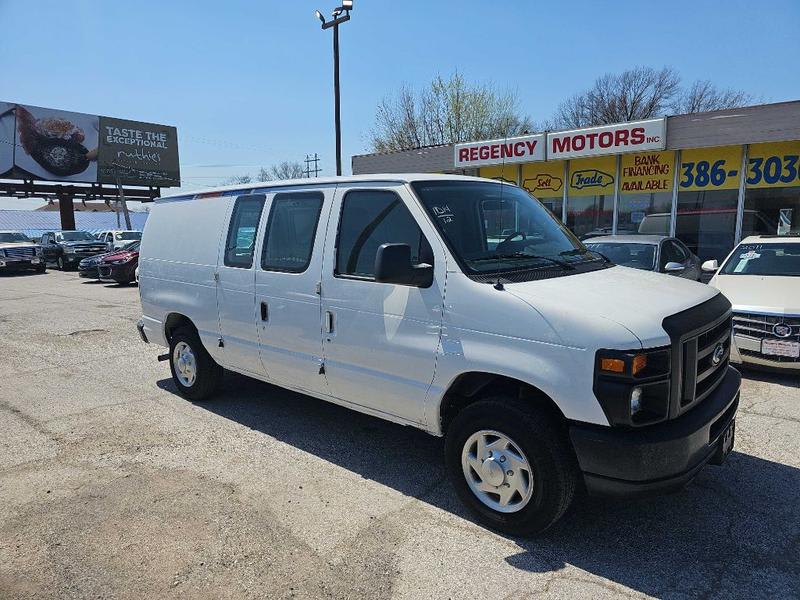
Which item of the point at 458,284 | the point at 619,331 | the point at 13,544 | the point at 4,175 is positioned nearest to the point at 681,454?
the point at 619,331

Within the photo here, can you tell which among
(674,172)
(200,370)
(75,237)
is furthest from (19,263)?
(674,172)

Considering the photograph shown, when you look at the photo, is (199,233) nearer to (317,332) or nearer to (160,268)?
(160,268)

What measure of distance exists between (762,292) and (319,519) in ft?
19.0

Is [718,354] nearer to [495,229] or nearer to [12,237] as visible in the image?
[495,229]

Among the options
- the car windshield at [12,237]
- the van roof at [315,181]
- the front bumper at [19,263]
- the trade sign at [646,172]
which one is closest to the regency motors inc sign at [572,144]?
the trade sign at [646,172]

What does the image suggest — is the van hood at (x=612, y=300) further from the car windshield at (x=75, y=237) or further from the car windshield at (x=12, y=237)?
the car windshield at (x=12, y=237)

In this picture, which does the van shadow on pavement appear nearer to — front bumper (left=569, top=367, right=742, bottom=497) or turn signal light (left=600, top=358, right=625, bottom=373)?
front bumper (left=569, top=367, right=742, bottom=497)

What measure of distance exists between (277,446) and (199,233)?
2.22 m

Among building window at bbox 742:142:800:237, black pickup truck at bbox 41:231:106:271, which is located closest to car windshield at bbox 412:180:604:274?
building window at bbox 742:142:800:237

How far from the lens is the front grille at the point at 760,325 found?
5820mm

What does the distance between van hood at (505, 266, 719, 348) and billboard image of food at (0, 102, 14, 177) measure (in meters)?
43.4

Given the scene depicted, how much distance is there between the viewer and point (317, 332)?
4.11 m

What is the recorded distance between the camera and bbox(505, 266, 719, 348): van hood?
2795 mm

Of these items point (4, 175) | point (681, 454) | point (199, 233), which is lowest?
point (681, 454)
